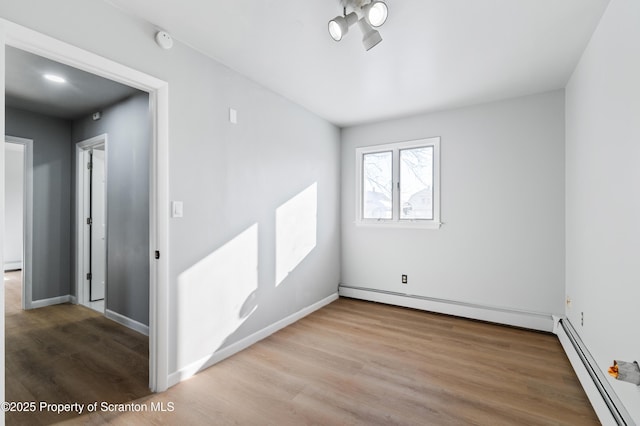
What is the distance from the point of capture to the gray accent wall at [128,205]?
3.11 meters

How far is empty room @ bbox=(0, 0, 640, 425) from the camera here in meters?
1.83

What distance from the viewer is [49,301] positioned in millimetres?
3986

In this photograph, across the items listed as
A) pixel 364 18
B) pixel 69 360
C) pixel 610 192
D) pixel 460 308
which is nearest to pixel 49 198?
pixel 69 360

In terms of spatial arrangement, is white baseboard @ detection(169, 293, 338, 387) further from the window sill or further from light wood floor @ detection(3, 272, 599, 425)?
the window sill

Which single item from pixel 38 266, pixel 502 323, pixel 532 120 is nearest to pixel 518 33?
pixel 532 120

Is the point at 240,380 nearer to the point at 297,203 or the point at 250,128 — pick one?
the point at 297,203

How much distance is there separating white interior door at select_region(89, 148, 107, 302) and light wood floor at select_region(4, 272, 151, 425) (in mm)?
583

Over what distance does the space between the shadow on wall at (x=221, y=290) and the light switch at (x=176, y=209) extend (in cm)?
44

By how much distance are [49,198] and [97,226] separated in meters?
0.69

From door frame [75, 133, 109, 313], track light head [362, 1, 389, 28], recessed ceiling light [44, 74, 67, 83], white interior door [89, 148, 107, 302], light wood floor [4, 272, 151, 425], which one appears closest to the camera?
track light head [362, 1, 389, 28]

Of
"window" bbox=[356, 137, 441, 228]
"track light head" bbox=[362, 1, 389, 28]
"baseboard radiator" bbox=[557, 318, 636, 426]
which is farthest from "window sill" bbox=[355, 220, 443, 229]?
"track light head" bbox=[362, 1, 389, 28]

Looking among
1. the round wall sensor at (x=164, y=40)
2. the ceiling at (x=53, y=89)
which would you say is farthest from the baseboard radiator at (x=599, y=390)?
the ceiling at (x=53, y=89)

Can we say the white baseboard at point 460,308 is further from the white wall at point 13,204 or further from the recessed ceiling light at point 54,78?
the white wall at point 13,204

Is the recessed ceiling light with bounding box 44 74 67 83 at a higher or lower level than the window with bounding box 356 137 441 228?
higher
